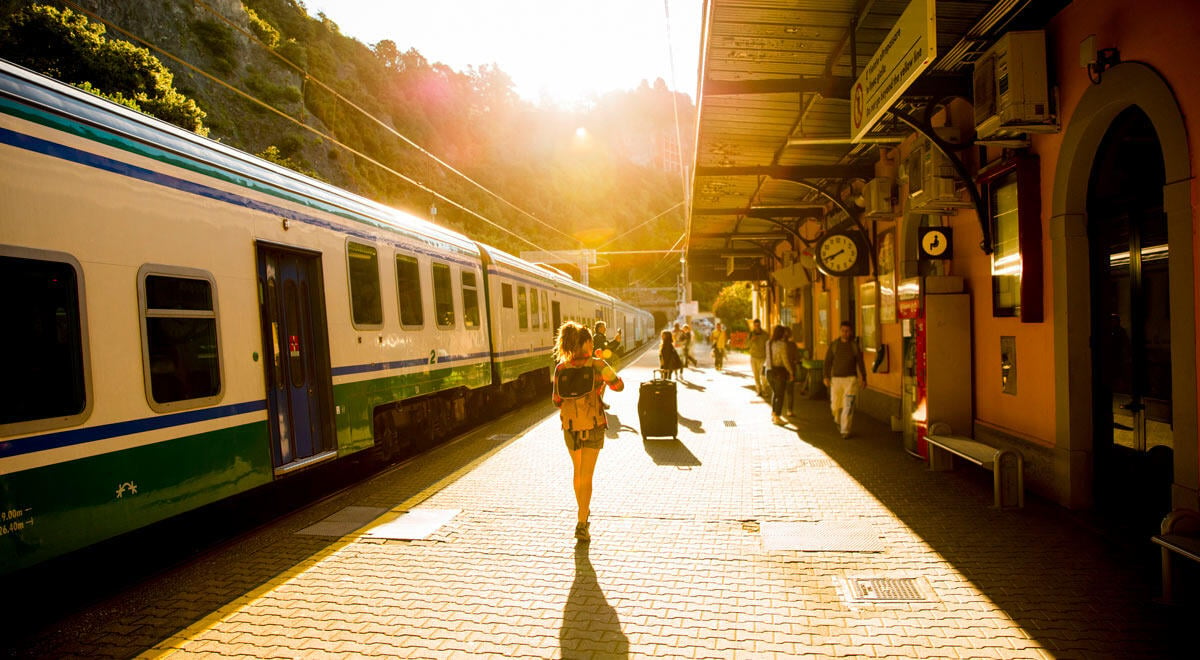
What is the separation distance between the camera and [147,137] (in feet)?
16.0

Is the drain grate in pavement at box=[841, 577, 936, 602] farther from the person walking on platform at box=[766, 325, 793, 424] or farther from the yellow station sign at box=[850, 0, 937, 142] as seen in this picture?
the person walking on platform at box=[766, 325, 793, 424]

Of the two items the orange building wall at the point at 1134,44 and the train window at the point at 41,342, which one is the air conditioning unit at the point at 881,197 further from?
the train window at the point at 41,342

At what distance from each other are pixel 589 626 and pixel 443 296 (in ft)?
22.9

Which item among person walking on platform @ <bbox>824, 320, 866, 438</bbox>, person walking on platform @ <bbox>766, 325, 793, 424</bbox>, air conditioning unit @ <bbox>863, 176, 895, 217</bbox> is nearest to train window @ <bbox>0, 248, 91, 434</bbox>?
person walking on platform @ <bbox>824, 320, 866, 438</bbox>

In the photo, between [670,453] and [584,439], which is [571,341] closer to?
[584,439]

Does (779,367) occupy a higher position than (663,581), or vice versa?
(779,367)

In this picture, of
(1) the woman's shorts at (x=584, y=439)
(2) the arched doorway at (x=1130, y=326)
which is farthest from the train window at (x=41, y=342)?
(2) the arched doorway at (x=1130, y=326)

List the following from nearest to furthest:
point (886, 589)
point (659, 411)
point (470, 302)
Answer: point (886, 589) → point (659, 411) → point (470, 302)

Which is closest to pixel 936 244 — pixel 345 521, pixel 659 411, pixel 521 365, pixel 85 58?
pixel 659 411

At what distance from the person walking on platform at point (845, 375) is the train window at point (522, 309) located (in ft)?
22.7

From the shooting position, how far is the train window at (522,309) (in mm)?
14477

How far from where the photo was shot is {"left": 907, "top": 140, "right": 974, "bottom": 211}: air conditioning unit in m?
7.35

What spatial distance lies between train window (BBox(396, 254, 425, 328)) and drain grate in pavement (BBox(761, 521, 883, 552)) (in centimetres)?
525

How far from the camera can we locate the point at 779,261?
19406mm
